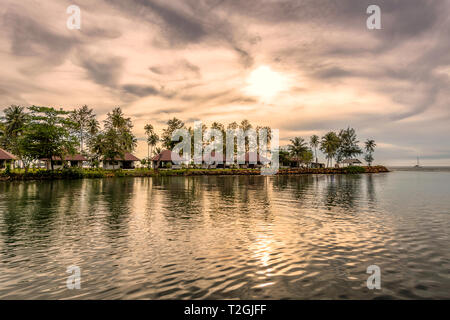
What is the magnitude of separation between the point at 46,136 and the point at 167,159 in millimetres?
38634

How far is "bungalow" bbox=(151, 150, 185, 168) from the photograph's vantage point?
304 ft

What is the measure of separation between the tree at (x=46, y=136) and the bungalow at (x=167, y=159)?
106 feet

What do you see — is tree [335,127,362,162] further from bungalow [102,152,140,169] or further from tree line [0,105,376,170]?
bungalow [102,152,140,169]

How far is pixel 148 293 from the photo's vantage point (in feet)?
23.8

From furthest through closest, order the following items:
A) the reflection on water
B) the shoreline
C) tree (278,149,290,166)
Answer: tree (278,149,290,166), the shoreline, the reflection on water

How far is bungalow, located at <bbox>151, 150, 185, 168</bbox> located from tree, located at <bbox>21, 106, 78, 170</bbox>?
106 ft

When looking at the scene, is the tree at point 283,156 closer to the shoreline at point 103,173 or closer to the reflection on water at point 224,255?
the shoreline at point 103,173

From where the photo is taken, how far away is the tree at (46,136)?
5947cm

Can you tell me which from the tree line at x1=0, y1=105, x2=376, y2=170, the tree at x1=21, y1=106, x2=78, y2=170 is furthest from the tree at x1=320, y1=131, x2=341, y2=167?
the tree at x1=21, y1=106, x2=78, y2=170

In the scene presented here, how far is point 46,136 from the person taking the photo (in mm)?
60031

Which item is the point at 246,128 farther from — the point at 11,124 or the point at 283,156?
the point at 11,124
